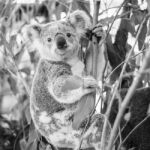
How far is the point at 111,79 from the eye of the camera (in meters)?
2.78

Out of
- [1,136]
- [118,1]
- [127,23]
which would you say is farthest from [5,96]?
[127,23]

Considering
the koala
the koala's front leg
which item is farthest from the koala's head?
the koala's front leg

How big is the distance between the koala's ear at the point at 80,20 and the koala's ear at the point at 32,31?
0.24 metres

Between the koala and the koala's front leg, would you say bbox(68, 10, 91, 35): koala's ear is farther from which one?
the koala's front leg

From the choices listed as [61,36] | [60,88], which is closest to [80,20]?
[61,36]

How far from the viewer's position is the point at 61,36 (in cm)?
259

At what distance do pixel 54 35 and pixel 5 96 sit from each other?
301cm

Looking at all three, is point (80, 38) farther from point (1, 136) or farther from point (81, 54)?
point (1, 136)

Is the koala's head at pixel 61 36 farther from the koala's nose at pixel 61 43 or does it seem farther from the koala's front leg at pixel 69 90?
the koala's front leg at pixel 69 90

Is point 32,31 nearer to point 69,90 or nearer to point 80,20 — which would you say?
point 80,20

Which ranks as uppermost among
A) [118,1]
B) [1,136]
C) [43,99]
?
[118,1]

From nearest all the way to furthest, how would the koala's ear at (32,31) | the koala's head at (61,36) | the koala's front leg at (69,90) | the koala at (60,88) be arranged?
1. the koala's front leg at (69,90)
2. the koala at (60,88)
3. the koala's head at (61,36)
4. the koala's ear at (32,31)

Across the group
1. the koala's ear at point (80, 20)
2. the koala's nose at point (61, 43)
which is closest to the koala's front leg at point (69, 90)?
the koala's nose at point (61, 43)

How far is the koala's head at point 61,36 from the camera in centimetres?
257
